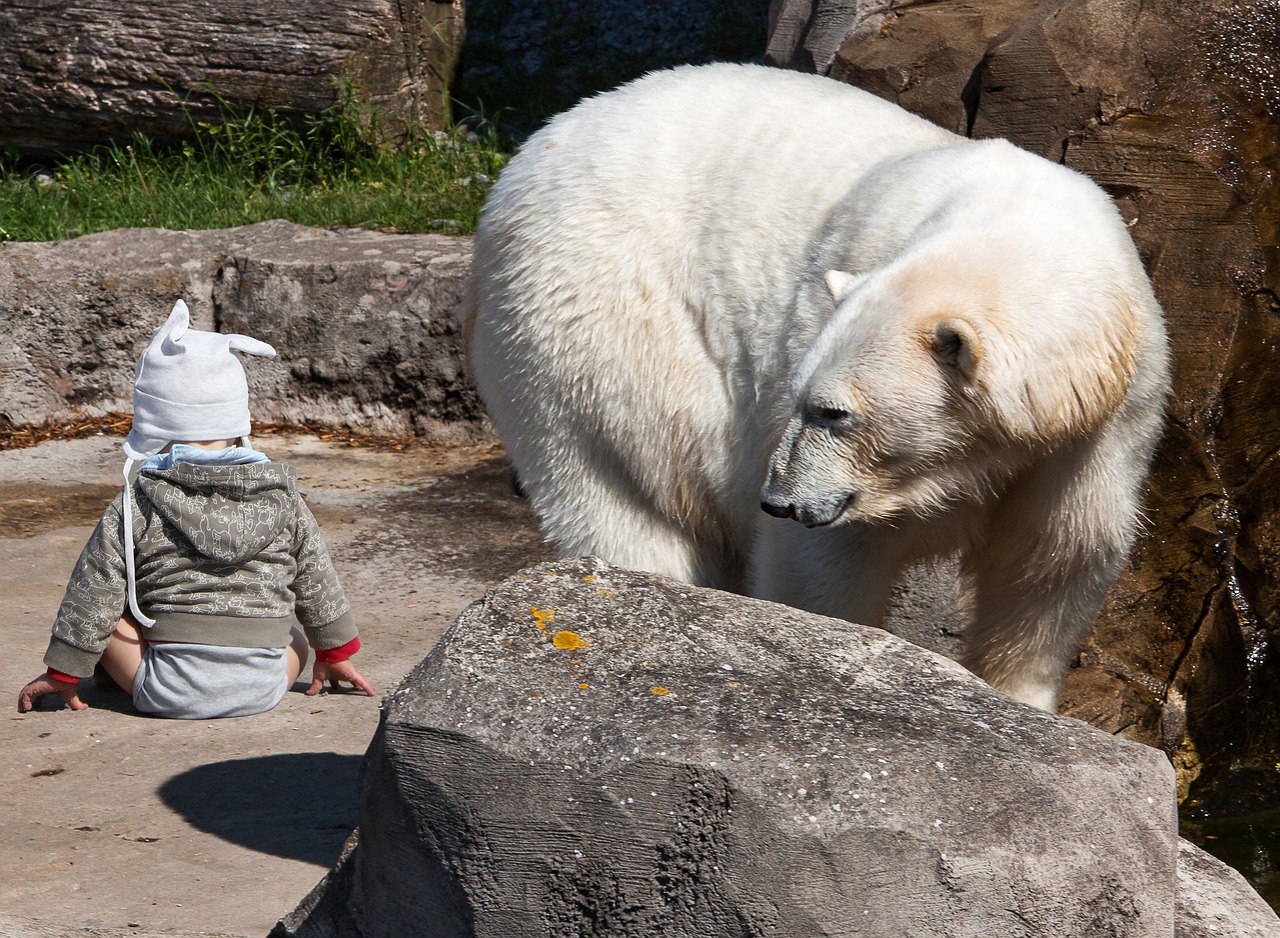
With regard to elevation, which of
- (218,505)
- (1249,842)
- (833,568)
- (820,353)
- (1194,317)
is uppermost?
(820,353)

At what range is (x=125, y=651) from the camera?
3189mm

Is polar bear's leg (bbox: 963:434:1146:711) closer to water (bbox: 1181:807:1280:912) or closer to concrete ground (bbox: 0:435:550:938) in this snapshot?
water (bbox: 1181:807:1280:912)

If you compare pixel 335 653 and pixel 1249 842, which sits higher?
pixel 335 653

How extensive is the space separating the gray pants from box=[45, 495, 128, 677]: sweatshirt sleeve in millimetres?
123

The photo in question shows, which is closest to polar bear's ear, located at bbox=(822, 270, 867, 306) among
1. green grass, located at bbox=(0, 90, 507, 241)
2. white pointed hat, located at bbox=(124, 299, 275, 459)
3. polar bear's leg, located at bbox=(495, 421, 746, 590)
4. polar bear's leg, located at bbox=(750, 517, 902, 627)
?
polar bear's leg, located at bbox=(750, 517, 902, 627)

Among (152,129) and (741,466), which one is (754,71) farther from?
(152,129)

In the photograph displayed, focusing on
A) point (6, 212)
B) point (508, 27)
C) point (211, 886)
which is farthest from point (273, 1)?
point (211, 886)

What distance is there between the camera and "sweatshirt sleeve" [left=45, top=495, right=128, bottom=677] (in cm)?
310

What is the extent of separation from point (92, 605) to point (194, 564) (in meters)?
0.23

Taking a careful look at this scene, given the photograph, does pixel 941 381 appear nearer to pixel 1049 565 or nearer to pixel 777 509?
pixel 777 509

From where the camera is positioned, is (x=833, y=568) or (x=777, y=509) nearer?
(x=777, y=509)

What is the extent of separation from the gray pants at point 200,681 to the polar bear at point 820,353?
0.74 meters

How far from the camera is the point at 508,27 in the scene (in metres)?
9.77

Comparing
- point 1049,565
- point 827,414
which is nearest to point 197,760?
point 827,414
